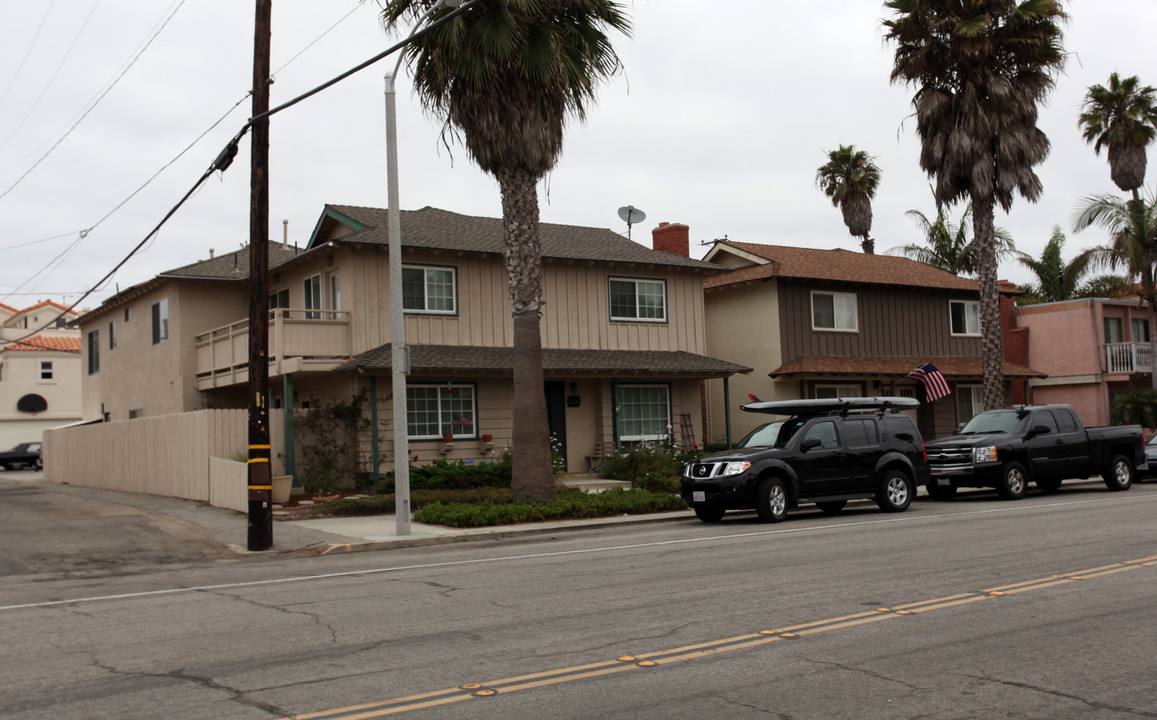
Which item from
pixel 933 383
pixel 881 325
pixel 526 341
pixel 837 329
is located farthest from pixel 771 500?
pixel 881 325

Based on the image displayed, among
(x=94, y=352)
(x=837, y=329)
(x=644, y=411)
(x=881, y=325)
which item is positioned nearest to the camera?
(x=644, y=411)

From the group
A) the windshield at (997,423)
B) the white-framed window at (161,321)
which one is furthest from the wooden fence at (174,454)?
the windshield at (997,423)

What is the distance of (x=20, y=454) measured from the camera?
47094 millimetres

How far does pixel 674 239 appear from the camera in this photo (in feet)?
107

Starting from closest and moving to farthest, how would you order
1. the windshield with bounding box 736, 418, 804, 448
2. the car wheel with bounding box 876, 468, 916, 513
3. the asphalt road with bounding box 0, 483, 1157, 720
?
the asphalt road with bounding box 0, 483, 1157, 720 → the windshield with bounding box 736, 418, 804, 448 → the car wheel with bounding box 876, 468, 916, 513

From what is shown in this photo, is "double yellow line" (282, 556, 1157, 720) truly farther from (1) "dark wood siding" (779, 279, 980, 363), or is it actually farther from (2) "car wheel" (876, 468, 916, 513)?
(1) "dark wood siding" (779, 279, 980, 363)

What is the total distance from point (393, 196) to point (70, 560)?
7.05 m

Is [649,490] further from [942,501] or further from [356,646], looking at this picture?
[356,646]

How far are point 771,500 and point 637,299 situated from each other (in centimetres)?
1276

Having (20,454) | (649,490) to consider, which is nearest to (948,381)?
(649,490)

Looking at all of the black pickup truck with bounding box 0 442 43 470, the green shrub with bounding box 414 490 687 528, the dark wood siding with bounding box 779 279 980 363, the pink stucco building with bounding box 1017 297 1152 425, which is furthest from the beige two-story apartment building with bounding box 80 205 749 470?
the black pickup truck with bounding box 0 442 43 470

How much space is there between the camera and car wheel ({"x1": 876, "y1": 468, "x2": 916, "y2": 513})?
704 inches

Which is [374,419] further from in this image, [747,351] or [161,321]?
[747,351]

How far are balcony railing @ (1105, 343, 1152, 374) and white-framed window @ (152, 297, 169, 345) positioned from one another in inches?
1291
